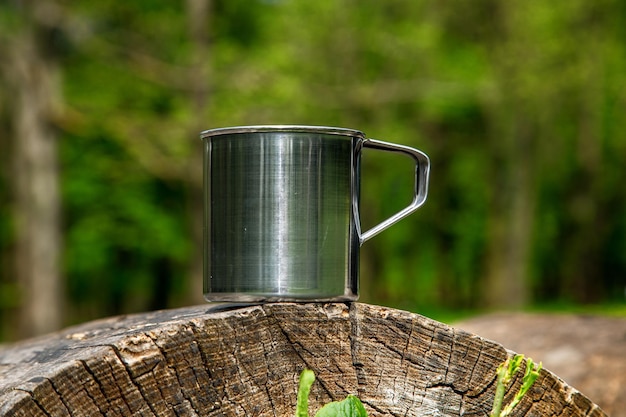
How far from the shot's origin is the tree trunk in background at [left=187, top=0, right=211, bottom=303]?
55.2 ft

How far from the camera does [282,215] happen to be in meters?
2.12

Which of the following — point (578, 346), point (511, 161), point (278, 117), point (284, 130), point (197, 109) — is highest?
point (197, 109)

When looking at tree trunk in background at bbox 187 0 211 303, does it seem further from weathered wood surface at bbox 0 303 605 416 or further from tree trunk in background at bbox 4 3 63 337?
weathered wood surface at bbox 0 303 605 416

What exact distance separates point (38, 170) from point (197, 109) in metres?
2.88

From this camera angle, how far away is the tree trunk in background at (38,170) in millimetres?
15648

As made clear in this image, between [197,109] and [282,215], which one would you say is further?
[197,109]

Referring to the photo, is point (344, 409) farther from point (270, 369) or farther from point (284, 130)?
point (284, 130)

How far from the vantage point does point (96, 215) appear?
22344 mm

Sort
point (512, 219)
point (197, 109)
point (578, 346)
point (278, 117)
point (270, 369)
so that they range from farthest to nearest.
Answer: point (512, 219)
point (278, 117)
point (197, 109)
point (578, 346)
point (270, 369)

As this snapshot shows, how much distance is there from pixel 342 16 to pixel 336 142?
20535mm

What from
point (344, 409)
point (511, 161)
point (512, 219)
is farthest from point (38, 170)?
point (344, 409)

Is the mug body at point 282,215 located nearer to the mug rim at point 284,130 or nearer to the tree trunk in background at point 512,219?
the mug rim at point 284,130

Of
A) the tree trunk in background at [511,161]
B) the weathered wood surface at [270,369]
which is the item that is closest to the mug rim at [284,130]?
the weathered wood surface at [270,369]

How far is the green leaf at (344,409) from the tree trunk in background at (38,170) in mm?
14174
